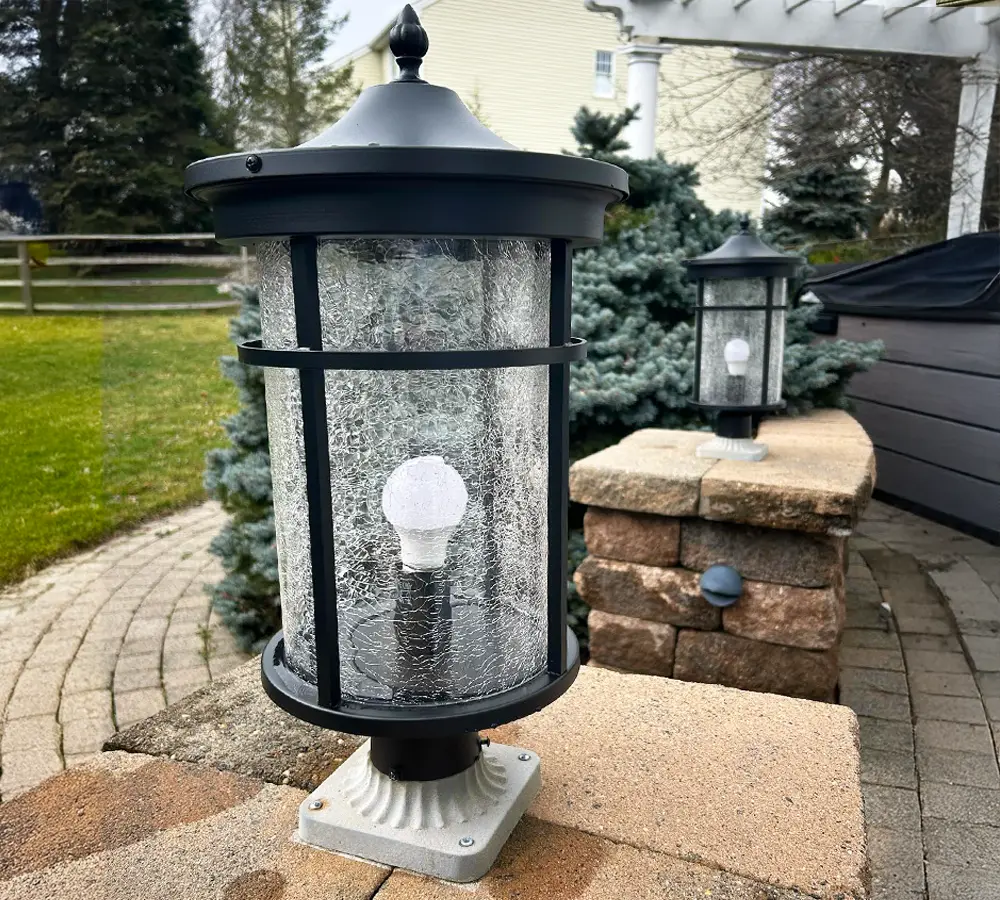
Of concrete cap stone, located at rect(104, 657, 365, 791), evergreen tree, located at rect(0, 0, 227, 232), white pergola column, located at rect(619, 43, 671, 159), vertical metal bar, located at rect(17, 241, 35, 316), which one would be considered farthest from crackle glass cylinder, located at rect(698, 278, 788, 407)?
evergreen tree, located at rect(0, 0, 227, 232)

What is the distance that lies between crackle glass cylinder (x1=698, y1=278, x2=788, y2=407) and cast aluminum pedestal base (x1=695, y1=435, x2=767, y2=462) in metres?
0.15

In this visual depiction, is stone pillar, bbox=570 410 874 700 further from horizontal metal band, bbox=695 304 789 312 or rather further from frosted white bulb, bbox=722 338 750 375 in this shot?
horizontal metal band, bbox=695 304 789 312

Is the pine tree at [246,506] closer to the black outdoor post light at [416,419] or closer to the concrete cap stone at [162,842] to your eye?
the concrete cap stone at [162,842]

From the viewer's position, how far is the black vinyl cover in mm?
4633

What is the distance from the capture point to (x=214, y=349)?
827 centimetres

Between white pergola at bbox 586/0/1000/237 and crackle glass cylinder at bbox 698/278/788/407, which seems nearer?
crackle glass cylinder at bbox 698/278/788/407

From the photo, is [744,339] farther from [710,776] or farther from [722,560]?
[710,776]

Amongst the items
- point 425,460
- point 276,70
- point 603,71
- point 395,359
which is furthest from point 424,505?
point 603,71

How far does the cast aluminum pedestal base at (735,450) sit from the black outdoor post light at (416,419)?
1.87 meters

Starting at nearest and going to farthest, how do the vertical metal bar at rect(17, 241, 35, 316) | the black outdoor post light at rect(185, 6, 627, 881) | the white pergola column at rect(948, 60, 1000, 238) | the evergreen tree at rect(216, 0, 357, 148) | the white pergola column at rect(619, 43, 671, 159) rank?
the black outdoor post light at rect(185, 6, 627, 881) → the white pergola column at rect(619, 43, 671, 159) → the white pergola column at rect(948, 60, 1000, 238) → the vertical metal bar at rect(17, 241, 35, 316) → the evergreen tree at rect(216, 0, 357, 148)

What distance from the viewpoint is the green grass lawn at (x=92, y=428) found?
15.3ft

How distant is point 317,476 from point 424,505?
122mm

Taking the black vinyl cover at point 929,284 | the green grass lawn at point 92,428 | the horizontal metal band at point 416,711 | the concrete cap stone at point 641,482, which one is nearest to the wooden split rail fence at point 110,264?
the green grass lawn at point 92,428

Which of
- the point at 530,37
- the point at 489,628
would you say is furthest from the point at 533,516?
the point at 530,37
